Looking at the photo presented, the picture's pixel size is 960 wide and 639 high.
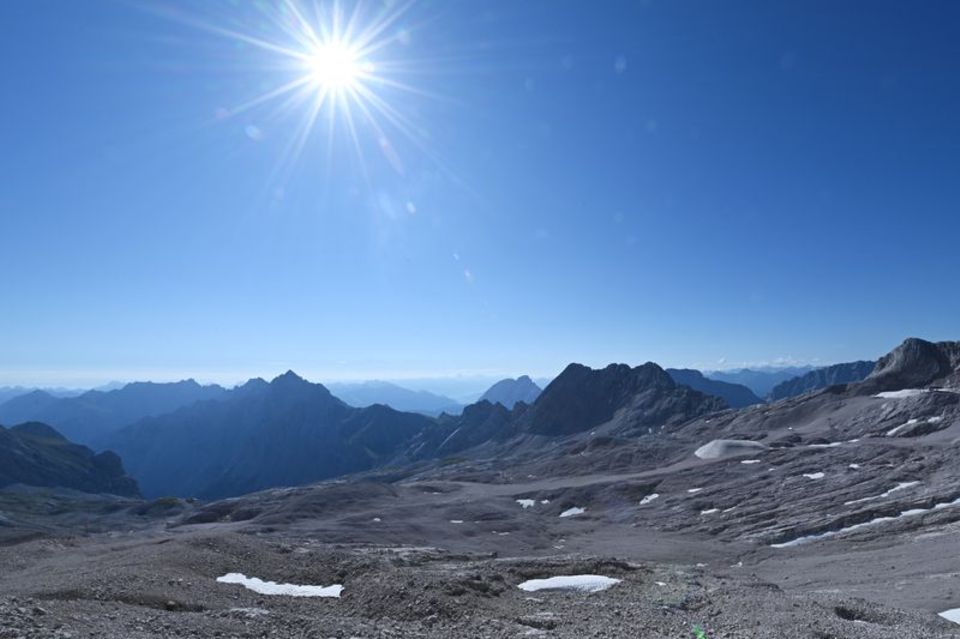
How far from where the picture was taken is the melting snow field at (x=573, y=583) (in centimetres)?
2988

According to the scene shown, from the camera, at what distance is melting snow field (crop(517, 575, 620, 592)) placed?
1176 inches

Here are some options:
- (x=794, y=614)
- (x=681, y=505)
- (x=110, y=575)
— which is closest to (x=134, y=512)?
(x=681, y=505)

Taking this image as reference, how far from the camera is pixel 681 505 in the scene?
289ft

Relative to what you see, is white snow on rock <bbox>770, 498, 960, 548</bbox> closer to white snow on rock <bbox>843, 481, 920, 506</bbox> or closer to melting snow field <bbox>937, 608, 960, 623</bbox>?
white snow on rock <bbox>843, 481, 920, 506</bbox>

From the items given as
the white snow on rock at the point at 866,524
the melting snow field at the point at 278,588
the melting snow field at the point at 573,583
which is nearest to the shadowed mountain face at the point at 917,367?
the white snow on rock at the point at 866,524

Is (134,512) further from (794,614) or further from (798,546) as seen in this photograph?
(794,614)

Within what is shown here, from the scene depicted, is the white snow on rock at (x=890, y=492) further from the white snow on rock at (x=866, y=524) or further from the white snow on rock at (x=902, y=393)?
the white snow on rock at (x=902, y=393)

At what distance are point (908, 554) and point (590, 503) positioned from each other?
191 ft

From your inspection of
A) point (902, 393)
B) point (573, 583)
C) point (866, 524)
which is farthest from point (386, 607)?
point (902, 393)

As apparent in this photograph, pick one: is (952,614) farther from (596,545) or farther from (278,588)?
(596,545)

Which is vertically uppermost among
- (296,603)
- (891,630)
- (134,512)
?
(296,603)

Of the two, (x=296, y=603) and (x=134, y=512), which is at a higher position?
(x=296, y=603)

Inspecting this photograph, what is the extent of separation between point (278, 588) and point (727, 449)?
378 feet

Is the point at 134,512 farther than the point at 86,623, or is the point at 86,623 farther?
the point at 134,512
